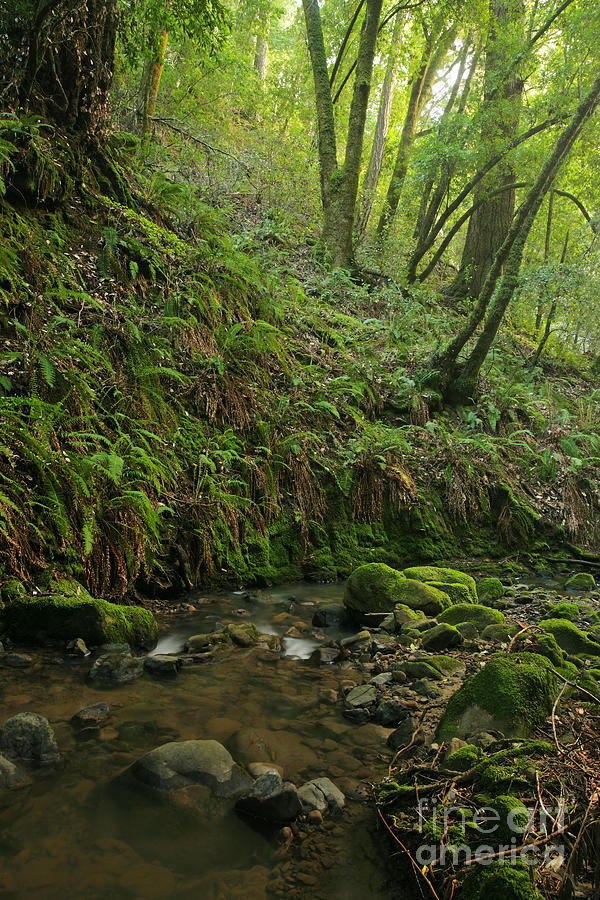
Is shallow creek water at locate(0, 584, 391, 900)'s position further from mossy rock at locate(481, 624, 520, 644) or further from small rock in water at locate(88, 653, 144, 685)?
mossy rock at locate(481, 624, 520, 644)

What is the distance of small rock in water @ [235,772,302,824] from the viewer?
2430mm

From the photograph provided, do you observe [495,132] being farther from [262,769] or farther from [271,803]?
[271,803]

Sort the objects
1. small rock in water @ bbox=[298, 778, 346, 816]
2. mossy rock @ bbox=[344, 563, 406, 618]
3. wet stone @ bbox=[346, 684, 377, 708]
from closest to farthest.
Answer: small rock in water @ bbox=[298, 778, 346, 816] < wet stone @ bbox=[346, 684, 377, 708] < mossy rock @ bbox=[344, 563, 406, 618]

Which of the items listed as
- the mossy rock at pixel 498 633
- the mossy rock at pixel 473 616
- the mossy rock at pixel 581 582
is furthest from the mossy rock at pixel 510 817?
the mossy rock at pixel 581 582

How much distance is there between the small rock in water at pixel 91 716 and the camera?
115 inches

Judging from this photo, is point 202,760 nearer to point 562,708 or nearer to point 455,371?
point 562,708

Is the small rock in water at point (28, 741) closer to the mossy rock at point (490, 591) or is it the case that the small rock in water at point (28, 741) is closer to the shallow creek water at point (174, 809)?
the shallow creek water at point (174, 809)

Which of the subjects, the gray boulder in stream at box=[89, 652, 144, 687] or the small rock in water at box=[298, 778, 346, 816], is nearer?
the small rock in water at box=[298, 778, 346, 816]

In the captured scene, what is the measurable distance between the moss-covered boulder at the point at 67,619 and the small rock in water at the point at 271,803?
1791 mm

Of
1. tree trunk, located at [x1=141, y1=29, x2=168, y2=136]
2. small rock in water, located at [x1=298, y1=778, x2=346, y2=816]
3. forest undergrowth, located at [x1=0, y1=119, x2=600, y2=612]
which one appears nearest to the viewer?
small rock in water, located at [x1=298, y1=778, x2=346, y2=816]

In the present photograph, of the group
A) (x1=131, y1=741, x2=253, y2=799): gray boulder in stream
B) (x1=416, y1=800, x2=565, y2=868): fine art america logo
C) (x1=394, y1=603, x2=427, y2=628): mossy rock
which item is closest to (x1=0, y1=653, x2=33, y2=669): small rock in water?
(x1=131, y1=741, x2=253, y2=799): gray boulder in stream

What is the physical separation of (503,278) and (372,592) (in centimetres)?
639

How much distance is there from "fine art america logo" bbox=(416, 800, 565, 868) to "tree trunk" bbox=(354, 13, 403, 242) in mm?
13424

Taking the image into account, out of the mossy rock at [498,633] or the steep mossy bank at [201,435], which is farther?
the mossy rock at [498,633]
